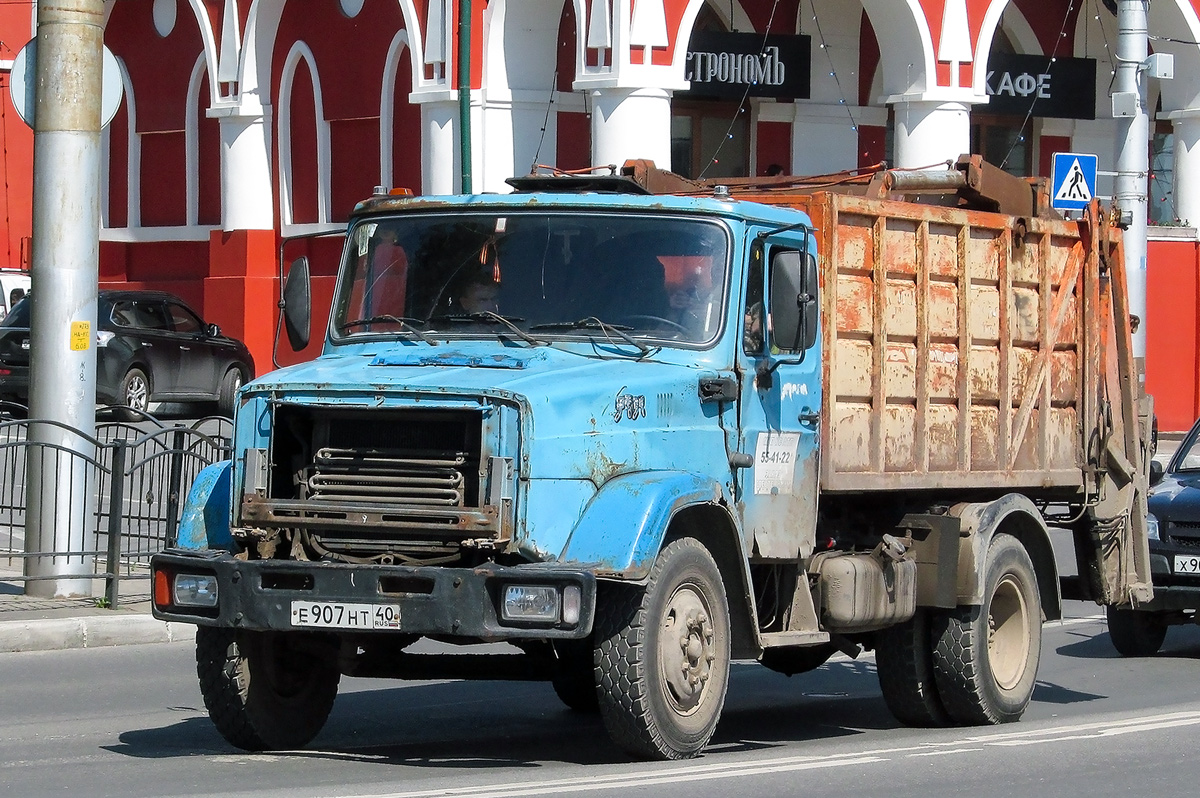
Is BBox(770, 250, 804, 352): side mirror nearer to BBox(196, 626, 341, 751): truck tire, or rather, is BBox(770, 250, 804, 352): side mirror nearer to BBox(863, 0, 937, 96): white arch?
BBox(196, 626, 341, 751): truck tire

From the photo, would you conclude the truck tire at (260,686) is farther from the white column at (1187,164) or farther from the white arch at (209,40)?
the white arch at (209,40)

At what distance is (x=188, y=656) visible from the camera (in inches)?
482

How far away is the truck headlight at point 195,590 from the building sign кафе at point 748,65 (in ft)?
70.6

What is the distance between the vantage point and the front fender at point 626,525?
761 centimetres

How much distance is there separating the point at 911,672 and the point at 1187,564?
11.4 feet

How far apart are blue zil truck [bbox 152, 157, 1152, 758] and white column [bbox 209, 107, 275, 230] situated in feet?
74.2

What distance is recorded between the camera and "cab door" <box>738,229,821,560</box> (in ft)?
28.9

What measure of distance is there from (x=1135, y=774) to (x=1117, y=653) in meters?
4.86

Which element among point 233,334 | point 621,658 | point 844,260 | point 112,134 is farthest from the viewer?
point 112,134

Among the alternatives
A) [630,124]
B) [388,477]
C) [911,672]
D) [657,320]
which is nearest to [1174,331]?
[630,124]

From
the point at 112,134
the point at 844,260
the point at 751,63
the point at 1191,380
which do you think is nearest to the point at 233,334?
the point at 112,134

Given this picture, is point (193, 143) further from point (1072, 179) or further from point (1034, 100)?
point (1072, 179)

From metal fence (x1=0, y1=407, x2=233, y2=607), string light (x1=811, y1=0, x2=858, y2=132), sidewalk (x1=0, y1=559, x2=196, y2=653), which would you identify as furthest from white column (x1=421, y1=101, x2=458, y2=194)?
sidewalk (x1=0, y1=559, x2=196, y2=653)

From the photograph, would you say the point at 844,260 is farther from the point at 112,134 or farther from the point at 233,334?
the point at 112,134
